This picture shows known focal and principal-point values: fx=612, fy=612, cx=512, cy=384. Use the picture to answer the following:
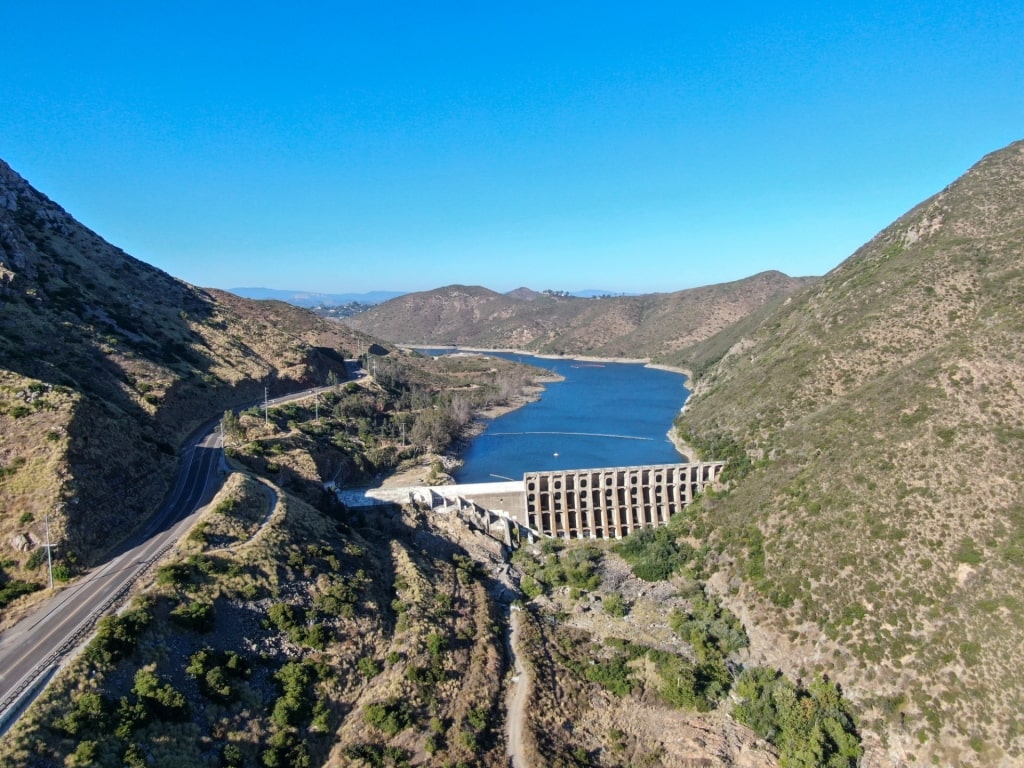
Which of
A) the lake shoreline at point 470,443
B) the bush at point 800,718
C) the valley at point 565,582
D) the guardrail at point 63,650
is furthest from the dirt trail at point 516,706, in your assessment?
the lake shoreline at point 470,443

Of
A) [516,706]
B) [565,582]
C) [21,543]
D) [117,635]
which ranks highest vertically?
[21,543]

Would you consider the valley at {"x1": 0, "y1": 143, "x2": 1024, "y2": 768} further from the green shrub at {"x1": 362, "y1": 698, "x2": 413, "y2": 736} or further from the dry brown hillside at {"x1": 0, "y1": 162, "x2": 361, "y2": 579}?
the dry brown hillside at {"x1": 0, "y1": 162, "x2": 361, "y2": 579}

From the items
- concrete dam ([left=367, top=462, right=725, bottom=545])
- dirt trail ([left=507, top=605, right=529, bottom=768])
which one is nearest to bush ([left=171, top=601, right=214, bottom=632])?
dirt trail ([left=507, top=605, right=529, bottom=768])

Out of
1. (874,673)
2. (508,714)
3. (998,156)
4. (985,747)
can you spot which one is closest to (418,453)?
(508,714)

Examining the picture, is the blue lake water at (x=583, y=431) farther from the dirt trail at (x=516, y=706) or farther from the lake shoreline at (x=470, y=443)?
the dirt trail at (x=516, y=706)

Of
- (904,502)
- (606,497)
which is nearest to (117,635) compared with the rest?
(606,497)

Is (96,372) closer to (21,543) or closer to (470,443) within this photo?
(21,543)
